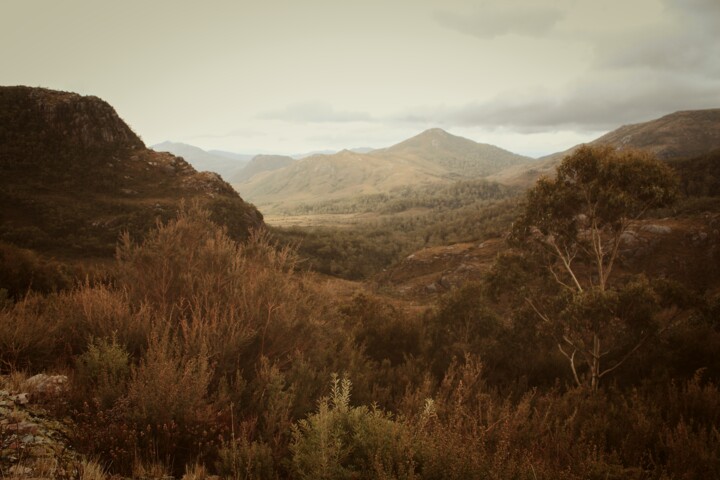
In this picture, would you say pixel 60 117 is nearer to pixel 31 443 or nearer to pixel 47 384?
pixel 47 384

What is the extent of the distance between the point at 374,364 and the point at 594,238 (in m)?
10.4

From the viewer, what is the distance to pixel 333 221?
571 feet

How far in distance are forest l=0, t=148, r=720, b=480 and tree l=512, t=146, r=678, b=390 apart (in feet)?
0.22

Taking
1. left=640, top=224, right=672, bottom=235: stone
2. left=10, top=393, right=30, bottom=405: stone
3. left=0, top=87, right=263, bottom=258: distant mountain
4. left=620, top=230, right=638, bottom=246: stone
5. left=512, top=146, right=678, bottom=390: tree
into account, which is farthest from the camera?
left=0, top=87, right=263, bottom=258: distant mountain

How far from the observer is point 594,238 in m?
13.8

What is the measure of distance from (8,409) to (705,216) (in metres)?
47.7

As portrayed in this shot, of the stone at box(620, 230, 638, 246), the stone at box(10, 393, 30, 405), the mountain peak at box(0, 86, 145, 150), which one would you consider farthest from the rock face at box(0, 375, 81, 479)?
the mountain peak at box(0, 86, 145, 150)

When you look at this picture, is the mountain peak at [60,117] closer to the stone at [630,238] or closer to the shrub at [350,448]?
the shrub at [350,448]

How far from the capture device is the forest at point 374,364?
3.73 metres

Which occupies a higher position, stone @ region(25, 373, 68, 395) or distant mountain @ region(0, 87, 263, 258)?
distant mountain @ region(0, 87, 263, 258)

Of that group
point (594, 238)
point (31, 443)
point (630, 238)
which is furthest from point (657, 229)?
point (31, 443)

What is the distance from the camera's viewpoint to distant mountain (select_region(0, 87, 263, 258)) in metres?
34.3

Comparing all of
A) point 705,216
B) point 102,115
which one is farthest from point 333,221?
point 705,216

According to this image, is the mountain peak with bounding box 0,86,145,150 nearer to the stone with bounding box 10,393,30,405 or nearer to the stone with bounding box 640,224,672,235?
the stone with bounding box 10,393,30,405
